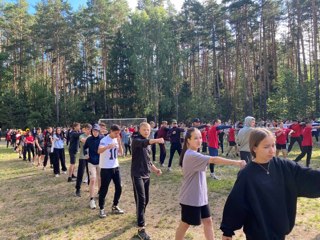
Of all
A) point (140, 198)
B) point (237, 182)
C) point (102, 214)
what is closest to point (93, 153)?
point (102, 214)

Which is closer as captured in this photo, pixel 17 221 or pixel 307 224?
pixel 307 224

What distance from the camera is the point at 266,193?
2715 millimetres

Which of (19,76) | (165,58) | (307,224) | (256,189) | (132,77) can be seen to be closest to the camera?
(256,189)

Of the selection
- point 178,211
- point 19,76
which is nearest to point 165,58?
point 19,76

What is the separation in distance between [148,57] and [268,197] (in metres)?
41.4

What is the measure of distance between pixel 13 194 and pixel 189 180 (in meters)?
7.52

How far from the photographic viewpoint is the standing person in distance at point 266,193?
8.89 ft

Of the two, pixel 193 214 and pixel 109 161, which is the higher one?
pixel 109 161

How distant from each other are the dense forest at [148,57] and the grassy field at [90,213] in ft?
92.5

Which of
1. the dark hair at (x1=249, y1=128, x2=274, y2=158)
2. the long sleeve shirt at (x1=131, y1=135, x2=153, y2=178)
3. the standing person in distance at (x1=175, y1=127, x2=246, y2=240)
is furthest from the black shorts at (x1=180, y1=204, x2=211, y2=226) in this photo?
the dark hair at (x1=249, y1=128, x2=274, y2=158)

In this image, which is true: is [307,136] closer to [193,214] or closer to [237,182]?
[193,214]

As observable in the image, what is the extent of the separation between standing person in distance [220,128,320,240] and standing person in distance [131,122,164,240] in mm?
3099

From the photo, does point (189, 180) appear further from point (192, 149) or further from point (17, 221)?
point (17, 221)

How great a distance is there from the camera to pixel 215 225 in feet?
21.9
